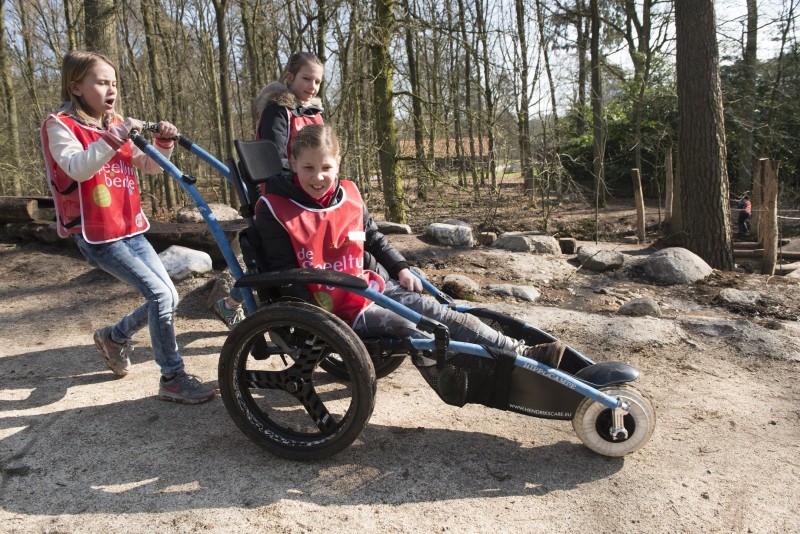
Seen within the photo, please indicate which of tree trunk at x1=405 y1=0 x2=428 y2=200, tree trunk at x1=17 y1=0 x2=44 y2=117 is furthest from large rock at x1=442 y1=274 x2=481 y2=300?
tree trunk at x1=17 y1=0 x2=44 y2=117

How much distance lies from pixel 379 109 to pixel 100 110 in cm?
655

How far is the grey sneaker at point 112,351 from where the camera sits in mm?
3355

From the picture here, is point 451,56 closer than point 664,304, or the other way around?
point 664,304

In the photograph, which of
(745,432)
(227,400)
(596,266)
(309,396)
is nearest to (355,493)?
(309,396)

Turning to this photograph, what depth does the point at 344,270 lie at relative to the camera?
2.71 metres

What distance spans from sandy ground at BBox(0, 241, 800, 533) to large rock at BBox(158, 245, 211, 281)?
1169 millimetres

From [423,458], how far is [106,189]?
2021 mm

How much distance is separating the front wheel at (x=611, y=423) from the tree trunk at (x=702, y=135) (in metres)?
5.87

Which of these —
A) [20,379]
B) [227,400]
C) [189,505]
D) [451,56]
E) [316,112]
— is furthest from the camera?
[451,56]

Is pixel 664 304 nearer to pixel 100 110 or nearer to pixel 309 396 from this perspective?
pixel 309 396

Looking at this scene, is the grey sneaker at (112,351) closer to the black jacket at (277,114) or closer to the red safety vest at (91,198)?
the red safety vest at (91,198)

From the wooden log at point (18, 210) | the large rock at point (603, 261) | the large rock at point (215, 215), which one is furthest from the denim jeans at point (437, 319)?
the large rock at point (215, 215)

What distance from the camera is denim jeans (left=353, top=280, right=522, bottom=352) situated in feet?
8.35

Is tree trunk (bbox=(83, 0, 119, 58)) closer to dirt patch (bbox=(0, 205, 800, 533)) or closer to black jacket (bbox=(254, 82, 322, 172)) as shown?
dirt patch (bbox=(0, 205, 800, 533))
